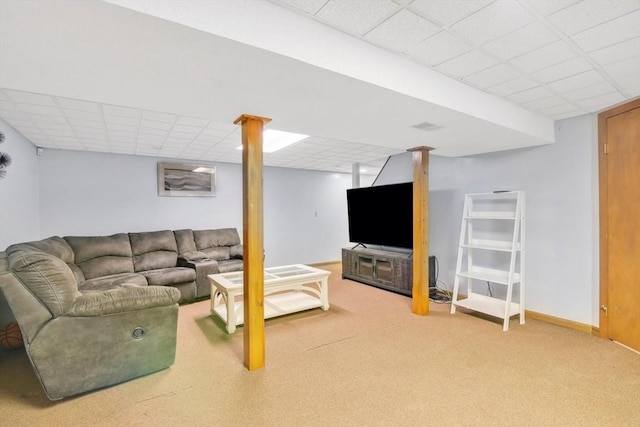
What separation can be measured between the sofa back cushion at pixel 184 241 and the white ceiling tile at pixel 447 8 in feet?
15.7

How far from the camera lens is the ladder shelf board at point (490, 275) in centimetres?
343

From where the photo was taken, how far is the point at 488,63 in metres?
2.10

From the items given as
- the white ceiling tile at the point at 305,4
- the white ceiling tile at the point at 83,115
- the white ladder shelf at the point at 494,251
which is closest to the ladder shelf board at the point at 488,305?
the white ladder shelf at the point at 494,251

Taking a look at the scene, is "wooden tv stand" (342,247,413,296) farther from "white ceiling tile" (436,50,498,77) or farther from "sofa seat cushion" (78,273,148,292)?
"sofa seat cushion" (78,273,148,292)

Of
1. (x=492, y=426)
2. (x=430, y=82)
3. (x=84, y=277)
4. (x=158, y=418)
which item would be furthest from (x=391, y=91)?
(x=84, y=277)

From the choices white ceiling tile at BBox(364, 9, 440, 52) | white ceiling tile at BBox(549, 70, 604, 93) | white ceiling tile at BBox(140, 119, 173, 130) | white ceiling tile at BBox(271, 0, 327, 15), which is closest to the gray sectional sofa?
white ceiling tile at BBox(140, 119, 173, 130)

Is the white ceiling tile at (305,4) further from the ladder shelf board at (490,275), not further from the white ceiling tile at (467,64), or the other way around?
the ladder shelf board at (490,275)

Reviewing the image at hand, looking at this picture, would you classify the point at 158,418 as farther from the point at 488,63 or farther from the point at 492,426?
the point at 488,63

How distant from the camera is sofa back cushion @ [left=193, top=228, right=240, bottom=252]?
17.4 ft

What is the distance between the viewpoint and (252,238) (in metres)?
2.46

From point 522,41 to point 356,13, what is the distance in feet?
3.49

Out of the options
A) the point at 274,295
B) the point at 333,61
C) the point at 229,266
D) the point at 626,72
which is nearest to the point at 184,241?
the point at 229,266

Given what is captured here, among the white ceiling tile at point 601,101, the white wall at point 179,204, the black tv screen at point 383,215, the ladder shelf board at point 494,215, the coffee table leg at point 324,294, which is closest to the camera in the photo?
the white ceiling tile at point 601,101

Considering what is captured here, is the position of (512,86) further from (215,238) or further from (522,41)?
(215,238)
